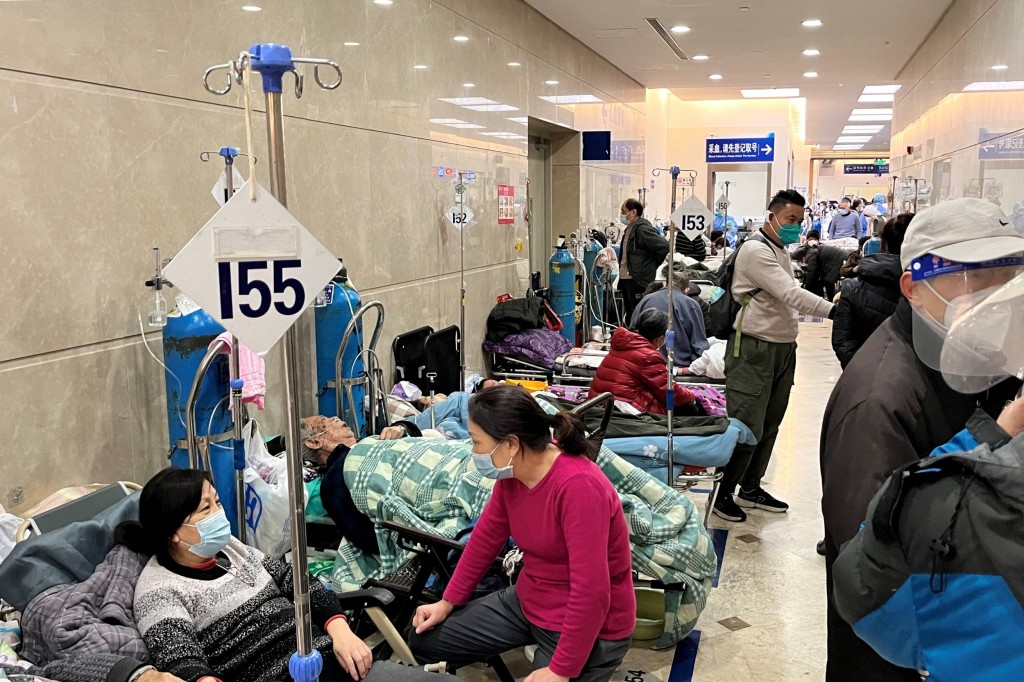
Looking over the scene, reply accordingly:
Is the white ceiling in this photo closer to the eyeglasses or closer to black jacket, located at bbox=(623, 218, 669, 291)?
black jacket, located at bbox=(623, 218, 669, 291)

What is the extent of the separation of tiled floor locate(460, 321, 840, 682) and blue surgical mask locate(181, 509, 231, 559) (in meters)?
1.21

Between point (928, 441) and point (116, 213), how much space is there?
2697 millimetres

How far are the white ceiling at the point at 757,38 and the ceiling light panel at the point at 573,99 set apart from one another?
22.1 inches

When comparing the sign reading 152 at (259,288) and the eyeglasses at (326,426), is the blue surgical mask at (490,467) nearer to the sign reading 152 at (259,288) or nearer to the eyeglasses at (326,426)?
the sign reading 152 at (259,288)

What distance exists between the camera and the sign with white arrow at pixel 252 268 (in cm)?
142

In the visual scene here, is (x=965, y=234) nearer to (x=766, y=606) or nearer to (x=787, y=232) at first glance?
(x=766, y=606)

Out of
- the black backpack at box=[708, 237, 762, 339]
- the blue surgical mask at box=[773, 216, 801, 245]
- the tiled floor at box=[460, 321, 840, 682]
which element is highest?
the blue surgical mask at box=[773, 216, 801, 245]

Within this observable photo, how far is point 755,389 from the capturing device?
4473 mm

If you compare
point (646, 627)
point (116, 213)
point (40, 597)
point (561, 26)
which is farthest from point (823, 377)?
point (40, 597)

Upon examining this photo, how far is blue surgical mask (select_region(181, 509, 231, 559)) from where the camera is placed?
2.28 m

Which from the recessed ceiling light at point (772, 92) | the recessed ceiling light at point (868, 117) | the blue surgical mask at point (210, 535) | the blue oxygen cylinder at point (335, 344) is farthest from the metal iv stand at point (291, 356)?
the recessed ceiling light at point (868, 117)

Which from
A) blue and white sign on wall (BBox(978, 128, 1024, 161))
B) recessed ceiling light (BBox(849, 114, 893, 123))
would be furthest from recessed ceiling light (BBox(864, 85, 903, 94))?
blue and white sign on wall (BBox(978, 128, 1024, 161))

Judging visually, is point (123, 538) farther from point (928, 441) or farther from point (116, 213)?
point (928, 441)

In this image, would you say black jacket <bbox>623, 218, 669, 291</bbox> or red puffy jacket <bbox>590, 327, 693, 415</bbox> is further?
black jacket <bbox>623, 218, 669, 291</bbox>
